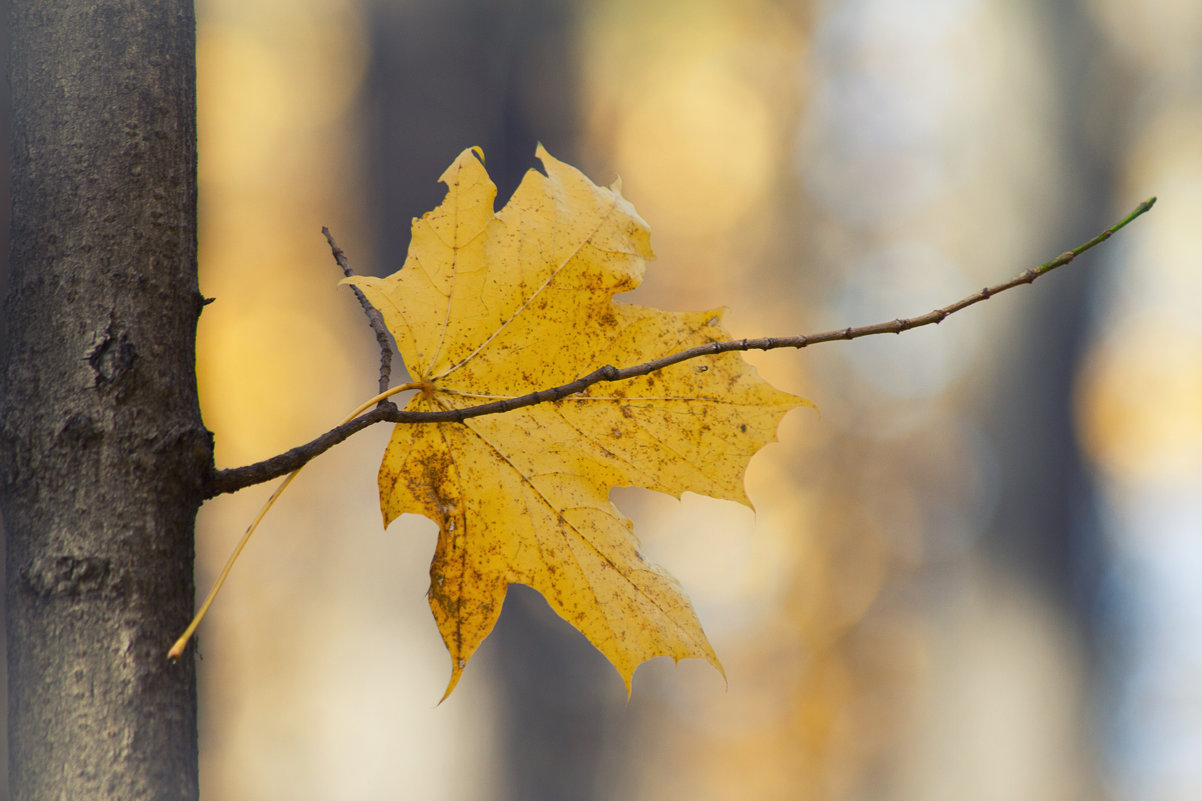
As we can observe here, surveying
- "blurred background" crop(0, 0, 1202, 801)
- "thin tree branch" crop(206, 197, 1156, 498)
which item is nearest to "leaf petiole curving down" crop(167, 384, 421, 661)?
"thin tree branch" crop(206, 197, 1156, 498)

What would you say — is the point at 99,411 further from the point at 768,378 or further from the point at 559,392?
the point at 768,378

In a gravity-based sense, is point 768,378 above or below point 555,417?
above

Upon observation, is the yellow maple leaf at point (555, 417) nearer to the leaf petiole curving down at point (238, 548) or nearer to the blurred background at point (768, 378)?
the leaf petiole curving down at point (238, 548)

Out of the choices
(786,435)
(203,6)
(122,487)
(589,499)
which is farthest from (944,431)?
(203,6)

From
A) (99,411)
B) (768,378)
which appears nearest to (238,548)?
(99,411)

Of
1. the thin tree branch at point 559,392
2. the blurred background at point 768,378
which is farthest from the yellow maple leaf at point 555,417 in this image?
the blurred background at point 768,378

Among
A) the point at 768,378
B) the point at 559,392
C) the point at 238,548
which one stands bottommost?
the point at 238,548

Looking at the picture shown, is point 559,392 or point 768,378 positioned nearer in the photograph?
point 559,392
